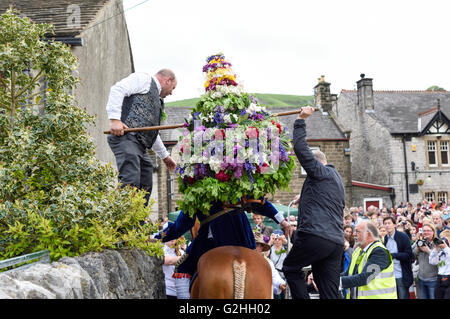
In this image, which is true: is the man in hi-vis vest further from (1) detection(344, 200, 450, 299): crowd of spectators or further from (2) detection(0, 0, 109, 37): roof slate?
(2) detection(0, 0, 109, 37): roof slate

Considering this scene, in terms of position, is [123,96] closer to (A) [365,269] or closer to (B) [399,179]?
(A) [365,269]

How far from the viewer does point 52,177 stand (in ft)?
16.5

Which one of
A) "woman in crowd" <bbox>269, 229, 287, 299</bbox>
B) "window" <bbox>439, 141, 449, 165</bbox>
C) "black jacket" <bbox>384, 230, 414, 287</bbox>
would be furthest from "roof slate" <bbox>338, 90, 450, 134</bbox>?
"woman in crowd" <bbox>269, 229, 287, 299</bbox>

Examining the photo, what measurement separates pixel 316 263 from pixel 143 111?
2.69 m

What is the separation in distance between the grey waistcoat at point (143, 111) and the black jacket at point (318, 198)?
185 centimetres

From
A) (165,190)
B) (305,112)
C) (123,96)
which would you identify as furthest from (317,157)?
(165,190)

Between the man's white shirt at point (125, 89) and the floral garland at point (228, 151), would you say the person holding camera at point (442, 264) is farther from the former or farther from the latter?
the man's white shirt at point (125, 89)

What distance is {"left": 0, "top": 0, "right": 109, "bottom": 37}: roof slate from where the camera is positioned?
40.1 ft

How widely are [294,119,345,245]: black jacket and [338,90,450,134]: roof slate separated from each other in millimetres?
28221

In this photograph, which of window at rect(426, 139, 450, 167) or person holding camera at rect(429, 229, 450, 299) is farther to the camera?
window at rect(426, 139, 450, 167)

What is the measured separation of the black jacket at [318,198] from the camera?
5.01 m

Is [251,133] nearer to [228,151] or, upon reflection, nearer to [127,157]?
[228,151]

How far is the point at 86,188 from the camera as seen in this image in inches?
180

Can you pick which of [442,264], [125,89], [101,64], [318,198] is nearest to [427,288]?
[442,264]
